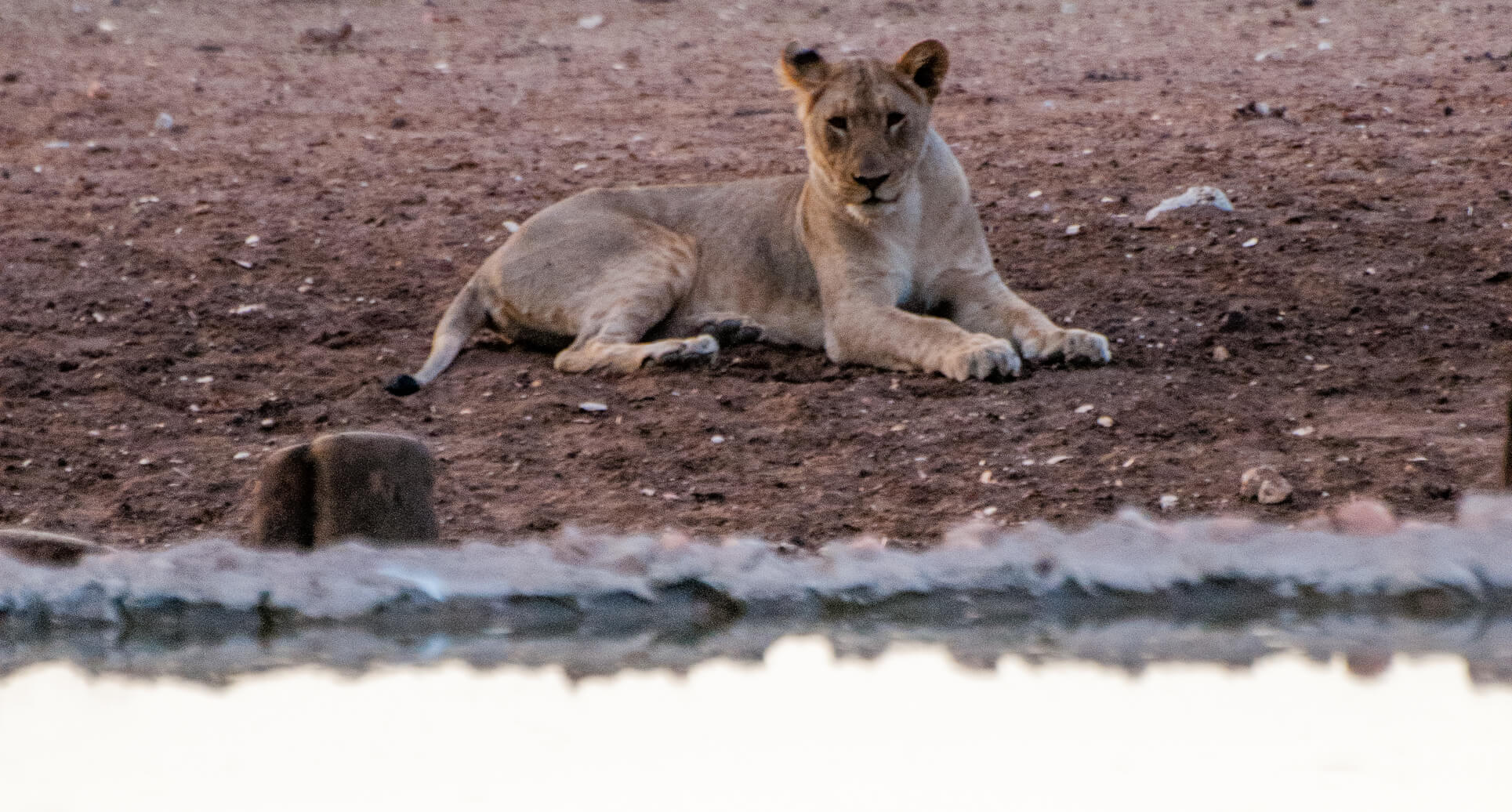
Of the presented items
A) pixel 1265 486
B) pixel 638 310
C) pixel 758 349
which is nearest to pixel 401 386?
pixel 638 310

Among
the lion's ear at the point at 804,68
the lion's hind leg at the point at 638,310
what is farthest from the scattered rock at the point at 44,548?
the lion's ear at the point at 804,68

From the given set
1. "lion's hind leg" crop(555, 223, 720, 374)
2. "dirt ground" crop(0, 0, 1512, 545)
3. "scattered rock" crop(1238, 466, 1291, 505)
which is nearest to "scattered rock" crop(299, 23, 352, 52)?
"dirt ground" crop(0, 0, 1512, 545)

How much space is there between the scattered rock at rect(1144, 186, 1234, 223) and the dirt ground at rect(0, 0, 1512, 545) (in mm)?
95

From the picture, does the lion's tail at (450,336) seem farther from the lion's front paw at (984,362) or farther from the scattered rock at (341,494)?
the scattered rock at (341,494)

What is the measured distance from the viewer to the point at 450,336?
18.5 ft

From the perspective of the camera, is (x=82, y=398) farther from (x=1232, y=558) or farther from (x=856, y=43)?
(x=856, y=43)

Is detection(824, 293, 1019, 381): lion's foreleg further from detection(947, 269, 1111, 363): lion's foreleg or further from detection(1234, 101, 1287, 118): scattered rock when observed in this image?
detection(1234, 101, 1287, 118): scattered rock

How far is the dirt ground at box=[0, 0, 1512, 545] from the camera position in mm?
4137

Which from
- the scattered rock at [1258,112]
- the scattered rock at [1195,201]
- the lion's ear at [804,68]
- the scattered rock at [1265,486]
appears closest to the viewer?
the scattered rock at [1265,486]

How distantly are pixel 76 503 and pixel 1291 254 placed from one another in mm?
3651

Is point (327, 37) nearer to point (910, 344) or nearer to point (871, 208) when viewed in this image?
point (871, 208)

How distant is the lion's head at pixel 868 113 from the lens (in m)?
5.49

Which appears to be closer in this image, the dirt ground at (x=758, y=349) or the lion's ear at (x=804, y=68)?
the dirt ground at (x=758, y=349)

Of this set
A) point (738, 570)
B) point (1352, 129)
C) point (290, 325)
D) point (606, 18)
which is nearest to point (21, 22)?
point (606, 18)
